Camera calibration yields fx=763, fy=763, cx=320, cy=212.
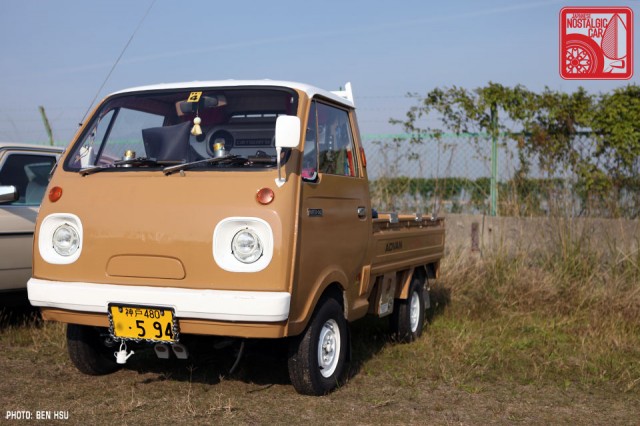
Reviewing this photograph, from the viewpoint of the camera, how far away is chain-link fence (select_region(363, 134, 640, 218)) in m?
9.53

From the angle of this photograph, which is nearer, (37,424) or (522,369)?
(37,424)

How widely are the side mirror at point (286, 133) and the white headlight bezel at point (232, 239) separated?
457 millimetres

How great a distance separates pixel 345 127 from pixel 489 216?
477 cm

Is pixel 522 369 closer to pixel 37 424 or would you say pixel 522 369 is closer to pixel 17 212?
pixel 37 424

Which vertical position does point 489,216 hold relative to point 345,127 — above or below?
below

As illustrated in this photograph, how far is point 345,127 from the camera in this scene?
18.9 feet

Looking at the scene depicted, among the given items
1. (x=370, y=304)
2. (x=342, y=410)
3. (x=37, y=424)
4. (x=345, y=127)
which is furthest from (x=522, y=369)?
(x=37, y=424)

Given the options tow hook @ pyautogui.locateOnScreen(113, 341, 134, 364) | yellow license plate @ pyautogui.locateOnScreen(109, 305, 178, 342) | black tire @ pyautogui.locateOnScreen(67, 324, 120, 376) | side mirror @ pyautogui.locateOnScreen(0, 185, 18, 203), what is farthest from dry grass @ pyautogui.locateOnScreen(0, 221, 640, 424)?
side mirror @ pyautogui.locateOnScreen(0, 185, 18, 203)

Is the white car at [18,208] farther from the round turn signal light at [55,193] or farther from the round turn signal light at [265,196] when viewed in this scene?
the round turn signal light at [265,196]

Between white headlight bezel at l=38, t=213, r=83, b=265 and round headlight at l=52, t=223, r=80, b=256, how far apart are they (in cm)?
1

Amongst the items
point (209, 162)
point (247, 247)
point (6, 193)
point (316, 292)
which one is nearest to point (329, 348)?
point (316, 292)

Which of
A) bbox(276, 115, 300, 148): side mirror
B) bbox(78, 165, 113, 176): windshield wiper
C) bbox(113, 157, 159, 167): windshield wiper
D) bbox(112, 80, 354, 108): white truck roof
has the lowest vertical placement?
bbox(78, 165, 113, 176): windshield wiper

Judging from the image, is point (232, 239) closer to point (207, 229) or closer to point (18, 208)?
point (207, 229)

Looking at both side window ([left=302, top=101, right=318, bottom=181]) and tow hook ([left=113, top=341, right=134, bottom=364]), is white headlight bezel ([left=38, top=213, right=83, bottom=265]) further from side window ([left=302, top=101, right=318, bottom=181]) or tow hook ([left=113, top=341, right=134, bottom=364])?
side window ([left=302, top=101, right=318, bottom=181])
